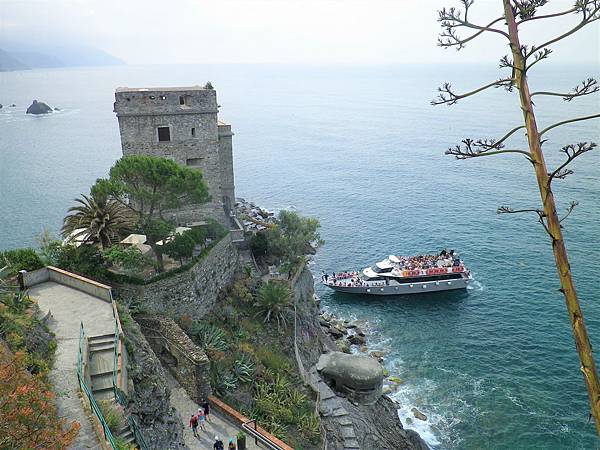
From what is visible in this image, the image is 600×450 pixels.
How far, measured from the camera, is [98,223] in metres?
28.4

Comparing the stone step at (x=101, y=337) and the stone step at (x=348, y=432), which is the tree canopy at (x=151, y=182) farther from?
the stone step at (x=348, y=432)

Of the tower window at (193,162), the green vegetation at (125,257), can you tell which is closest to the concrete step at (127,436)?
the green vegetation at (125,257)

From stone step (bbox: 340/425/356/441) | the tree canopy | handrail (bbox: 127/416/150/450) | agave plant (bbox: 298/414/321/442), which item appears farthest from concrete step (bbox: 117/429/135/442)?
stone step (bbox: 340/425/356/441)

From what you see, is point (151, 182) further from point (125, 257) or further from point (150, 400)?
point (150, 400)

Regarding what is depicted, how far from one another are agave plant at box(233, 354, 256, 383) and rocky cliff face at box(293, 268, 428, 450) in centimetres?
520

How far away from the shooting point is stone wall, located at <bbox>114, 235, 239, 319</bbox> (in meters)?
27.0

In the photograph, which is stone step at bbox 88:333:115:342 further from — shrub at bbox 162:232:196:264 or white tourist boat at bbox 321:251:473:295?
white tourist boat at bbox 321:251:473:295

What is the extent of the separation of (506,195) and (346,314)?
36.2m

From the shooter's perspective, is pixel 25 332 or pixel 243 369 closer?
pixel 25 332

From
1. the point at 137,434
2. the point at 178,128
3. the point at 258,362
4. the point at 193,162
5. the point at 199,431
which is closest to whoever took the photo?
the point at 137,434

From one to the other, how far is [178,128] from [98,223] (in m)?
9.37

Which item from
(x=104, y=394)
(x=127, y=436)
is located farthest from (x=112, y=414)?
(x=104, y=394)

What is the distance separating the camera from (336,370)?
34250 millimetres

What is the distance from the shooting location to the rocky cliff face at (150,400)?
18.3 metres
